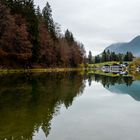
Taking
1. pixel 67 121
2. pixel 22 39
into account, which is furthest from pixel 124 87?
pixel 22 39

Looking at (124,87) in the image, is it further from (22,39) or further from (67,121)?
(22,39)

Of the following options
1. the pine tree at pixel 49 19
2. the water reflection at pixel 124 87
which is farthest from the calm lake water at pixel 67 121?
the pine tree at pixel 49 19

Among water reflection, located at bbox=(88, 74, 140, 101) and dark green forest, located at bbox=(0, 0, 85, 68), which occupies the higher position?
dark green forest, located at bbox=(0, 0, 85, 68)

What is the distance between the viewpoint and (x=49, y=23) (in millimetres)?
101438

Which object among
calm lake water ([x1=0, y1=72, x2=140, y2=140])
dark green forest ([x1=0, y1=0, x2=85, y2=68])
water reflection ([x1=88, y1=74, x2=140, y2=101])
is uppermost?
dark green forest ([x1=0, y1=0, x2=85, y2=68])

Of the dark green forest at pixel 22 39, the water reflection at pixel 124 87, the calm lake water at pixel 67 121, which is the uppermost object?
the dark green forest at pixel 22 39

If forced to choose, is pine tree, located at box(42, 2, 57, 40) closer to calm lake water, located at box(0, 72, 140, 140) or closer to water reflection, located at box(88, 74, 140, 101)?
water reflection, located at box(88, 74, 140, 101)

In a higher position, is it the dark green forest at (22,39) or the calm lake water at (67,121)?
the dark green forest at (22,39)

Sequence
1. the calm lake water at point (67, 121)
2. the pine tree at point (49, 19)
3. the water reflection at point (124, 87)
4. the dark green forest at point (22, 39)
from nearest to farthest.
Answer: the calm lake water at point (67, 121) < the water reflection at point (124, 87) < the dark green forest at point (22, 39) < the pine tree at point (49, 19)

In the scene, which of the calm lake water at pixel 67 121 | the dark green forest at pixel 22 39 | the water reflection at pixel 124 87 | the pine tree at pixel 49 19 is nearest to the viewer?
the calm lake water at pixel 67 121

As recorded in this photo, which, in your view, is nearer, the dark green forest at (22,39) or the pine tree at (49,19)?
the dark green forest at (22,39)

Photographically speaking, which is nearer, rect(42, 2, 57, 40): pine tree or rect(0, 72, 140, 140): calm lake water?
rect(0, 72, 140, 140): calm lake water

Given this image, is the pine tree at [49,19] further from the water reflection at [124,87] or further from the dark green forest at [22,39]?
the water reflection at [124,87]

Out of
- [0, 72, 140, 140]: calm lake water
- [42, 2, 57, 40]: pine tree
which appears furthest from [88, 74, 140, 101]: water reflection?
[42, 2, 57, 40]: pine tree
